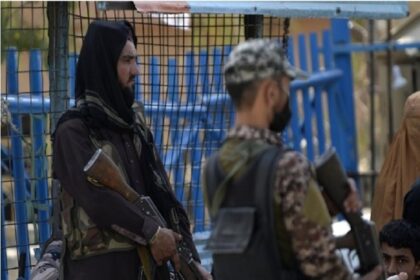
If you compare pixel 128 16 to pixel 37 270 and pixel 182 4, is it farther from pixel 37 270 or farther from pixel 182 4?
pixel 37 270

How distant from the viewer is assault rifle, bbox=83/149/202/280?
184 inches

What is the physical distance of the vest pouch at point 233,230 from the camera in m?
3.69

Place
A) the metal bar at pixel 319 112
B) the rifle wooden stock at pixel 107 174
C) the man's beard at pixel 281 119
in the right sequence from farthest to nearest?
the metal bar at pixel 319 112
the rifle wooden stock at pixel 107 174
the man's beard at pixel 281 119

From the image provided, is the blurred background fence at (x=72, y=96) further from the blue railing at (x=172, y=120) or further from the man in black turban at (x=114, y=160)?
the man in black turban at (x=114, y=160)

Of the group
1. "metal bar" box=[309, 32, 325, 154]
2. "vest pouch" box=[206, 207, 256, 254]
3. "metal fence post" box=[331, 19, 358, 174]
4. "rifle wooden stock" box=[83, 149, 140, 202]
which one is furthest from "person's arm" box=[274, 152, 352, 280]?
"metal fence post" box=[331, 19, 358, 174]

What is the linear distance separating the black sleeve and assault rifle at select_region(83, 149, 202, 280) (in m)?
0.03

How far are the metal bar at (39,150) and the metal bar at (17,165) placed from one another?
3.1 inches

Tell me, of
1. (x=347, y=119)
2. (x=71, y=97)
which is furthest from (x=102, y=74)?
(x=347, y=119)

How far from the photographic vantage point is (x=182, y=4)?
5.47 meters

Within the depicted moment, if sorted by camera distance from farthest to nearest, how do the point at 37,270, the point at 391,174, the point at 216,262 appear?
the point at 391,174, the point at 37,270, the point at 216,262

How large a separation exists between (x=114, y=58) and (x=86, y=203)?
61 cm

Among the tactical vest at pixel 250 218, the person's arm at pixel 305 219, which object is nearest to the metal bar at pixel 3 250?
the tactical vest at pixel 250 218

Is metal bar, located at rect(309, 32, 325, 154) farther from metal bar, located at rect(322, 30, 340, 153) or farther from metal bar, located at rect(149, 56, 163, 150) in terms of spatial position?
metal bar, located at rect(149, 56, 163, 150)

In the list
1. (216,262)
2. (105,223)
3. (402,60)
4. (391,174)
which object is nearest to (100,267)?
(105,223)
